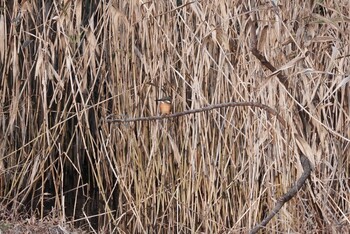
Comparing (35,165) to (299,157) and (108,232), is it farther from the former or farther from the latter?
(299,157)

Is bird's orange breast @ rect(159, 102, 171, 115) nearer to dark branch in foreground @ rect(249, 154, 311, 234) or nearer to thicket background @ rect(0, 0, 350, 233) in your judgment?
thicket background @ rect(0, 0, 350, 233)

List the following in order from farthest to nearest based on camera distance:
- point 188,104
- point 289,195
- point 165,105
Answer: point 188,104
point 165,105
point 289,195

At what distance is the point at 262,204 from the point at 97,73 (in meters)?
0.82

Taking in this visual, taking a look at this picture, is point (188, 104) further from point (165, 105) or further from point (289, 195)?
point (289, 195)

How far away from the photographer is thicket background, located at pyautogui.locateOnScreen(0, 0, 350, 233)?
276 centimetres

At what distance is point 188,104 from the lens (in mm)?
3074

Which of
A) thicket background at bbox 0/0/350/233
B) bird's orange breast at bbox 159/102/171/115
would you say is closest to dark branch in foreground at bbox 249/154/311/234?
thicket background at bbox 0/0/350/233

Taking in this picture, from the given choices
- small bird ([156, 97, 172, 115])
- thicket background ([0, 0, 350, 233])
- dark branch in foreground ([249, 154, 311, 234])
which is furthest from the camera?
small bird ([156, 97, 172, 115])

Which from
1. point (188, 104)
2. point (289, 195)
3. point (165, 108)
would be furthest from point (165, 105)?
point (289, 195)

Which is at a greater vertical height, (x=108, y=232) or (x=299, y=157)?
(x=299, y=157)

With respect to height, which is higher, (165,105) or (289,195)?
(165,105)

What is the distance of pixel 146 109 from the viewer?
9.92 ft

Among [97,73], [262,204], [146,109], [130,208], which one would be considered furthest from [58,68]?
[262,204]

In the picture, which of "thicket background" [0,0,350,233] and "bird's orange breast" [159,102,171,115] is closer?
"thicket background" [0,0,350,233]
